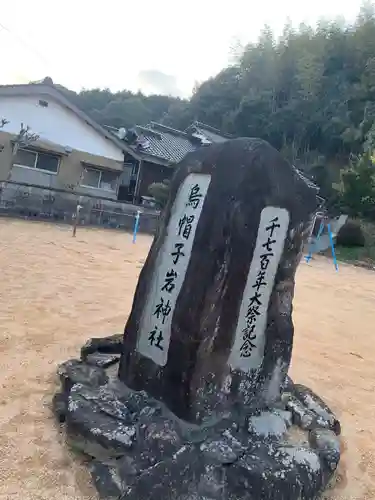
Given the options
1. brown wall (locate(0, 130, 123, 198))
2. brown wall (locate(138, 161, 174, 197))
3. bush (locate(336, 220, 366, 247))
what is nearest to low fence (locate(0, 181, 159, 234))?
brown wall (locate(0, 130, 123, 198))

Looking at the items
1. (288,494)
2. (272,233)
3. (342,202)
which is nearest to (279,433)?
(288,494)

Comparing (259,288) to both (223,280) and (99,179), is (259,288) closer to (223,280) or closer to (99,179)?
(223,280)

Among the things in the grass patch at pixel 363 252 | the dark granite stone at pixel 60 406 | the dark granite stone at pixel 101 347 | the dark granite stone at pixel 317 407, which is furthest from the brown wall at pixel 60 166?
the dark granite stone at pixel 317 407

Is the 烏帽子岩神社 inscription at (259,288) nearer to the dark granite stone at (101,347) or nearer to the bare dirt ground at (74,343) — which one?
the bare dirt ground at (74,343)

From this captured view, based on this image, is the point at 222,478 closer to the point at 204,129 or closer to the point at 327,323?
the point at 327,323

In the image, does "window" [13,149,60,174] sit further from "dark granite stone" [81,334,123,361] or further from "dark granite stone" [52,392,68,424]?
"dark granite stone" [52,392,68,424]

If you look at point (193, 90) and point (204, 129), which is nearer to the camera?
point (204, 129)

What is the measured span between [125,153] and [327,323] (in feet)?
49.6

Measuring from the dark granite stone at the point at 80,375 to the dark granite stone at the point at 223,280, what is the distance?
13.5 inches

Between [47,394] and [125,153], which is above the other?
[125,153]

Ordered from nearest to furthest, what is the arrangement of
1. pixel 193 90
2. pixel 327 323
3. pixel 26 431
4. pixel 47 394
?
pixel 26 431
pixel 47 394
pixel 327 323
pixel 193 90

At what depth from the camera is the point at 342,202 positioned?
21.5 meters

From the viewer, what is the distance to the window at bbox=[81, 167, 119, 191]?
19.1m

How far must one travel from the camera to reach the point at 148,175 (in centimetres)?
2167
